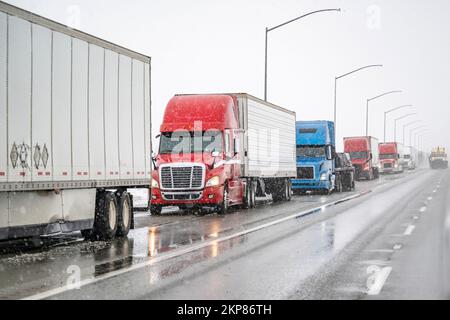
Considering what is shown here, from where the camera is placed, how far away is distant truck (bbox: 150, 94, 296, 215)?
2355cm

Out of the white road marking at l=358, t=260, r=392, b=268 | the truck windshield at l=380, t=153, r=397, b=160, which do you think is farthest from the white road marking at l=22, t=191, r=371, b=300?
the truck windshield at l=380, t=153, r=397, b=160

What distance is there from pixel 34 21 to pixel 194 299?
21.3ft

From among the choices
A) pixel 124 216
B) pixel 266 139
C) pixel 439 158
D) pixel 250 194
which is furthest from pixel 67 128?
pixel 439 158

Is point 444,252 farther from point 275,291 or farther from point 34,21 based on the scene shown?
point 34,21

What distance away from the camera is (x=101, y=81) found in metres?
15.4

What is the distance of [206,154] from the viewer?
23781 mm

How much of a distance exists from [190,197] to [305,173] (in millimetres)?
14552

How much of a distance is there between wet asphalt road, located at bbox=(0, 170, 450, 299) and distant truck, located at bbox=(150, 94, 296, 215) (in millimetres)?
3689

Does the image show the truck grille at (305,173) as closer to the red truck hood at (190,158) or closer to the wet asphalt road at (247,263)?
the red truck hood at (190,158)

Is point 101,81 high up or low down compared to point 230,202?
up

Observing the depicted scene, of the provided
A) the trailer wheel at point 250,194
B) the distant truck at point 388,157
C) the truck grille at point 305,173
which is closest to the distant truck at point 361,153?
the distant truck at point 388,157

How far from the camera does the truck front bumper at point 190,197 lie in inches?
926
